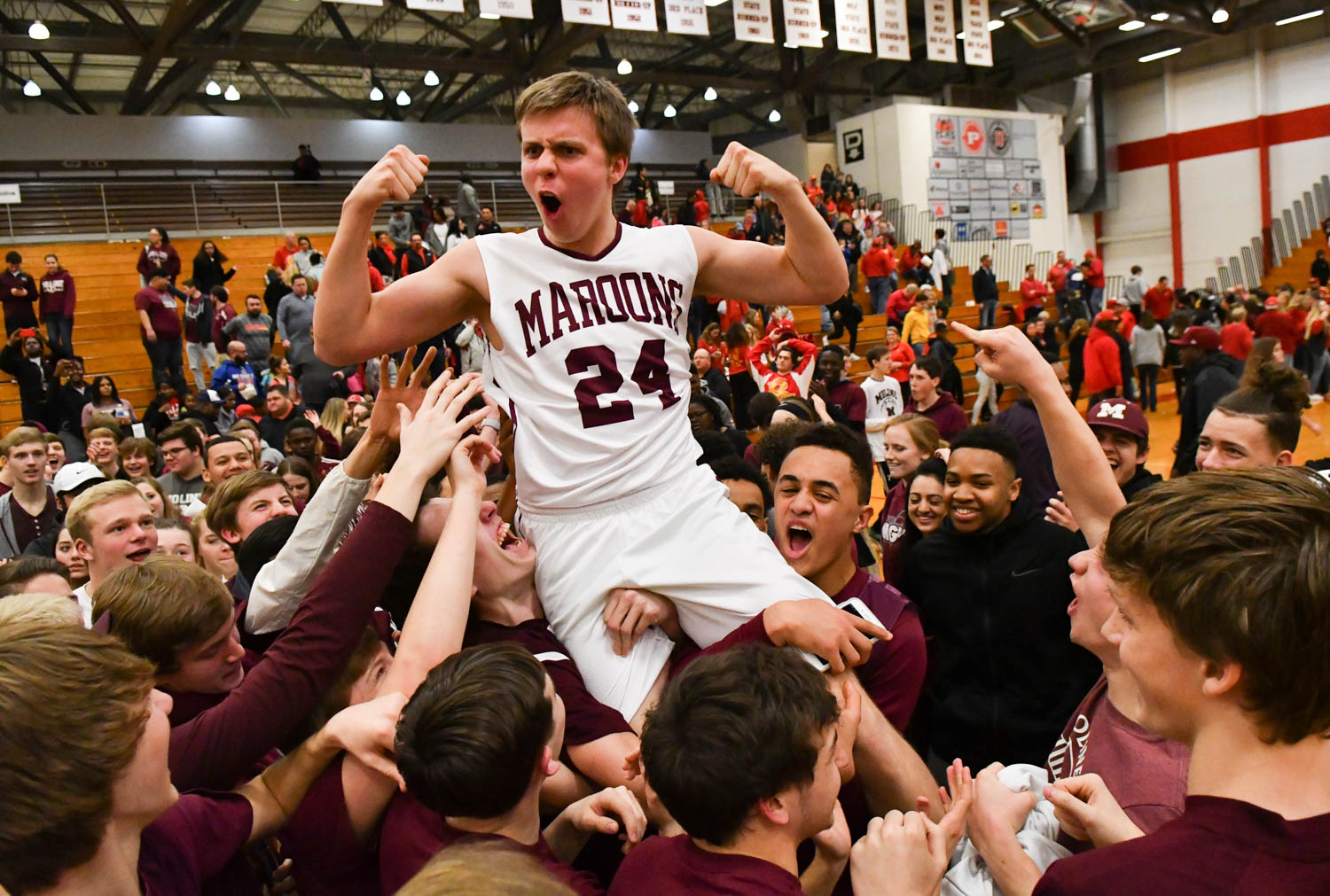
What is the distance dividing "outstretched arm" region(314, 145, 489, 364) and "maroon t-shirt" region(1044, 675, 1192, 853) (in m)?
1.71

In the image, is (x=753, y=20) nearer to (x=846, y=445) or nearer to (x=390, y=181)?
(x=846, y=445)

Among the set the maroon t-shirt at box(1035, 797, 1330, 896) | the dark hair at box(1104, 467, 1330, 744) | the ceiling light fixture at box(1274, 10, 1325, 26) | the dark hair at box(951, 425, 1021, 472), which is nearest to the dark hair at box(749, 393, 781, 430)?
the dark hair at box(951, 425, 1021, 472)

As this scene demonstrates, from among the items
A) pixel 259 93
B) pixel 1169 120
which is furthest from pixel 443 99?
pixel 1169 120

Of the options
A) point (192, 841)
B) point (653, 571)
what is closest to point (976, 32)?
point (653, 571)

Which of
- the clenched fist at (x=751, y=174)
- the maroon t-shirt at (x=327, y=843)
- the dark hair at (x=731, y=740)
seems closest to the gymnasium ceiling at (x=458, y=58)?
the clenched fist at (x=751, y=174)

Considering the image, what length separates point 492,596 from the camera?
2.44 meters

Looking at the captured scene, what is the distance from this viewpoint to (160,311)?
41.9ft

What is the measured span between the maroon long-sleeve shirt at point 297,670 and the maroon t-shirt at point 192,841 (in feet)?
0.26

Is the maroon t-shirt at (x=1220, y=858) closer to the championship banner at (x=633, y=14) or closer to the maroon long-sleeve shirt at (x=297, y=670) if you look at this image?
the maroon long-sleeve shirt at (x=297, y=670)

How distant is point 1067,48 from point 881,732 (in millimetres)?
26294

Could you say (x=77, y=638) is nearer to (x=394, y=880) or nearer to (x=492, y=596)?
(x=394, y=880)

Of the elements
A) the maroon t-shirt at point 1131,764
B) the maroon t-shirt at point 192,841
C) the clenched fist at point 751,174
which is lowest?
the maroon t-shirt at point 1131,764

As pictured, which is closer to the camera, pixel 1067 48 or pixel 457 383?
pixel 457 383

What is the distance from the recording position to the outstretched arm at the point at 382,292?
2.23 metres
